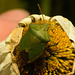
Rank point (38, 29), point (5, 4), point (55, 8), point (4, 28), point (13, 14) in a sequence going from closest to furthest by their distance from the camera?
point (38, 29)
point (4, 28)
point (13, 14)
point (55, 8)
point (5, 4)

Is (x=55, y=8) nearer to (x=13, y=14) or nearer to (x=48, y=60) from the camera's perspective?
(x=13, y=14)

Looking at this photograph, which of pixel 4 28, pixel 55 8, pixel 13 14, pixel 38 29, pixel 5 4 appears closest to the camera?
pixel 38 29

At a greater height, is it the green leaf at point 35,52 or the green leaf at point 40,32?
the green leaf at point 40,32

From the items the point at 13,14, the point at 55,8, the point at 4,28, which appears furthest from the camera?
the point at 55,8

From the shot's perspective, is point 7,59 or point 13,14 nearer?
point 7,59

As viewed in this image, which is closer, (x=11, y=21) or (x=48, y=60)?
(x=48, y=60)

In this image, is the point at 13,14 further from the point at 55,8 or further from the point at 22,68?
the point at 22,68

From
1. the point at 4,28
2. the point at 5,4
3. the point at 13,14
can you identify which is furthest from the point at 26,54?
the point at 5,4

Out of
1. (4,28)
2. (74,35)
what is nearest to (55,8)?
(4,28)

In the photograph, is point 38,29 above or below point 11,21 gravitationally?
above

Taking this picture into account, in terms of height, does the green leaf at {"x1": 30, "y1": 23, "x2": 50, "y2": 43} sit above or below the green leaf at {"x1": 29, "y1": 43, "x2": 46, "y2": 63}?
above
